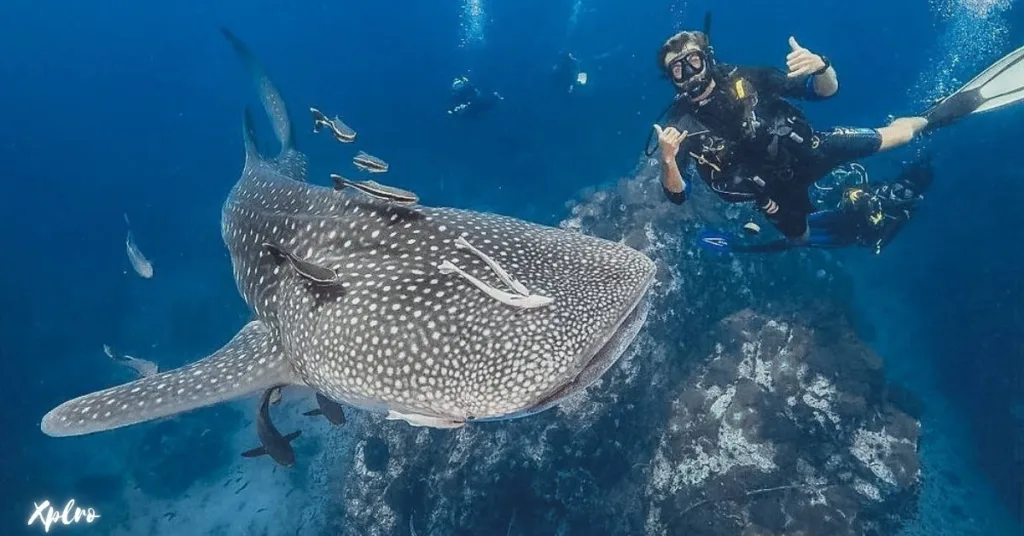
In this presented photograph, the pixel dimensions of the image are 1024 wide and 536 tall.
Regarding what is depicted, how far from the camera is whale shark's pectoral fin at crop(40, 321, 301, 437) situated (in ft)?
13.6

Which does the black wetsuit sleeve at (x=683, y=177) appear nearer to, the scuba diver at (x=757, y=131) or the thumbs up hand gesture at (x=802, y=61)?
the scuba diver at (x=757, y=131)

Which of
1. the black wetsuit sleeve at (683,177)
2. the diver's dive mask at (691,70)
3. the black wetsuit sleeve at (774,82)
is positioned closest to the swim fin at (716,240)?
the black wetsuit sleeve at (683,177)

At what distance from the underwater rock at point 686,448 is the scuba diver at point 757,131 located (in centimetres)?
337

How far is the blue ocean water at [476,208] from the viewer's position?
1447 cm

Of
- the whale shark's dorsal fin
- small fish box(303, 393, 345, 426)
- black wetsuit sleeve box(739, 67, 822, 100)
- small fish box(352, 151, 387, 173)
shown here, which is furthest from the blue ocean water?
the whale shark's dorsal fin

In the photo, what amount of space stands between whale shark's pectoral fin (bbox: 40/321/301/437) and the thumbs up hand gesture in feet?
21.9

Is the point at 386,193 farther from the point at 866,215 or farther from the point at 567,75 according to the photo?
the point at 567,75

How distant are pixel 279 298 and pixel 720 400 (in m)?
8.43

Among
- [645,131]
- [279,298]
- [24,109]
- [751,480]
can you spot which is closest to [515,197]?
[645,131]

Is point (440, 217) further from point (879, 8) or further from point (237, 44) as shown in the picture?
point (879, 8)

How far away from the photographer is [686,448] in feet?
31.0

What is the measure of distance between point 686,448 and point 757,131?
5.42 metres

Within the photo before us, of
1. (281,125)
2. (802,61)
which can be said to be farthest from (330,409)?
(802,61)

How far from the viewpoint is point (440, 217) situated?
3877mm
